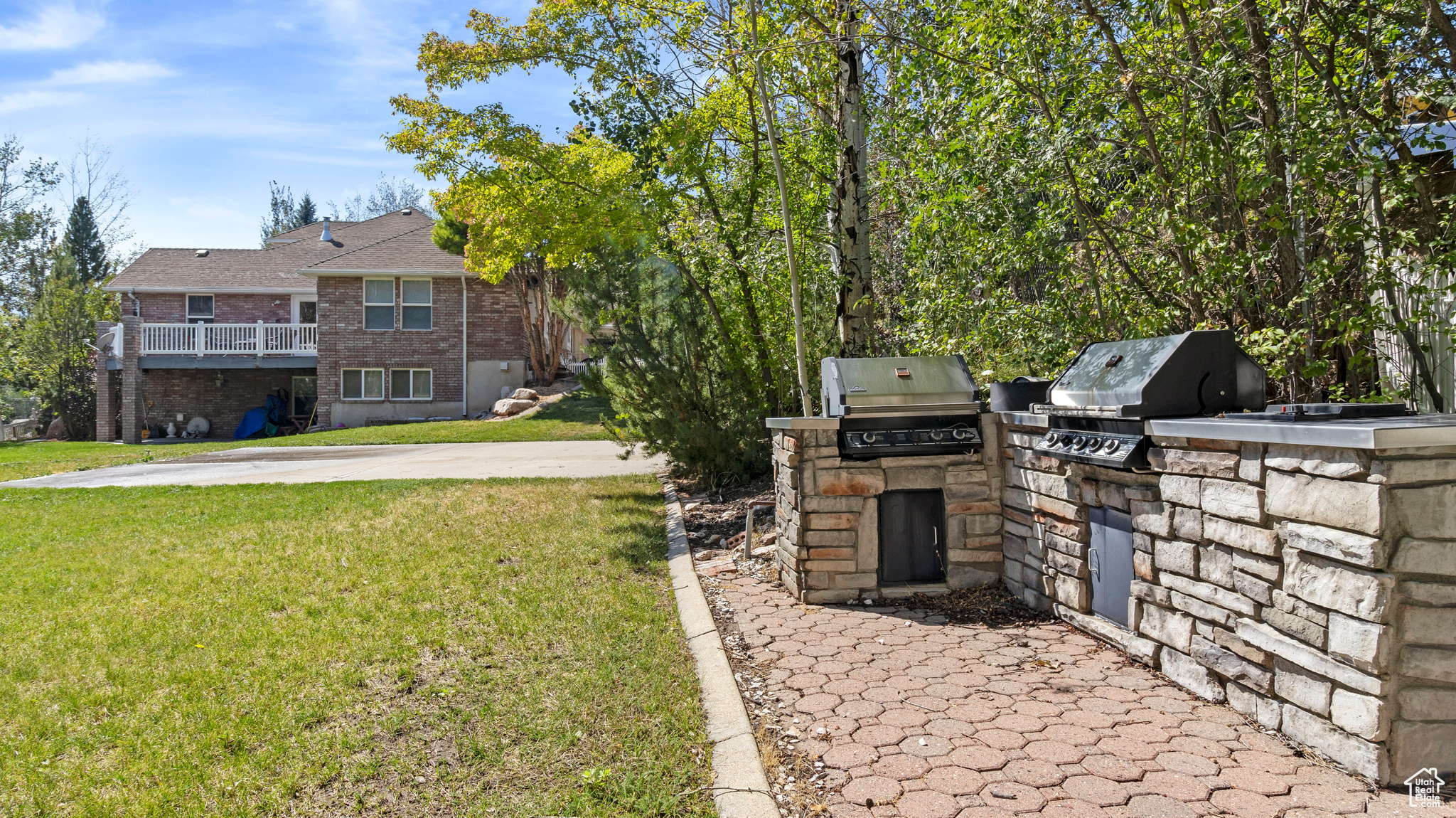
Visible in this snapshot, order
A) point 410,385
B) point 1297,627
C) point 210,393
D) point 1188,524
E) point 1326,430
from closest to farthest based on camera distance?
point 1326,430, point 1297,627, point 1188,524, point 410,385, point 210,393

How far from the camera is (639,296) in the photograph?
9.31 meters

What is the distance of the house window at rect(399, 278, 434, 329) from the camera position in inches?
926

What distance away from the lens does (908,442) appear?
498 cm

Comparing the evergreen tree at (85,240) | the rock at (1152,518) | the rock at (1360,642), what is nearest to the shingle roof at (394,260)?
the rock at (1152,518)

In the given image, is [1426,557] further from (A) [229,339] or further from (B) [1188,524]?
(A) [229,339]

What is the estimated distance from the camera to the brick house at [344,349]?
23.1m

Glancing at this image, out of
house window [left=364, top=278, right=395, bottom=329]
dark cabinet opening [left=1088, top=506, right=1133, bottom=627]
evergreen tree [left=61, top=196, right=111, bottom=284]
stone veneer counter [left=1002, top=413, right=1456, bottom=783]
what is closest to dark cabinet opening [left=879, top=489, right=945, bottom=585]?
dark cabinet opening [left=1088, top=506, right=1133, bottom=627]

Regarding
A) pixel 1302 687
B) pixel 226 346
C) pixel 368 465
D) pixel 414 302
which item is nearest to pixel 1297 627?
pixel 1302 687

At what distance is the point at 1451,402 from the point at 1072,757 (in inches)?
142

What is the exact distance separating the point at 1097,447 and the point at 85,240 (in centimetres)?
4970

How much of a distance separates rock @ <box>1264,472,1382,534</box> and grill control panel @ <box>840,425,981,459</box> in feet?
6.72

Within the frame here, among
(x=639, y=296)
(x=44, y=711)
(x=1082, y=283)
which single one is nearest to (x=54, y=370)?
(x=639, y=296)

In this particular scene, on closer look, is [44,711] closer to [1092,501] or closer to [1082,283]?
[1092,501]

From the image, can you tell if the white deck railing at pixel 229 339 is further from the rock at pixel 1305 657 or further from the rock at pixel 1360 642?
the rock at pixel 1360 642
